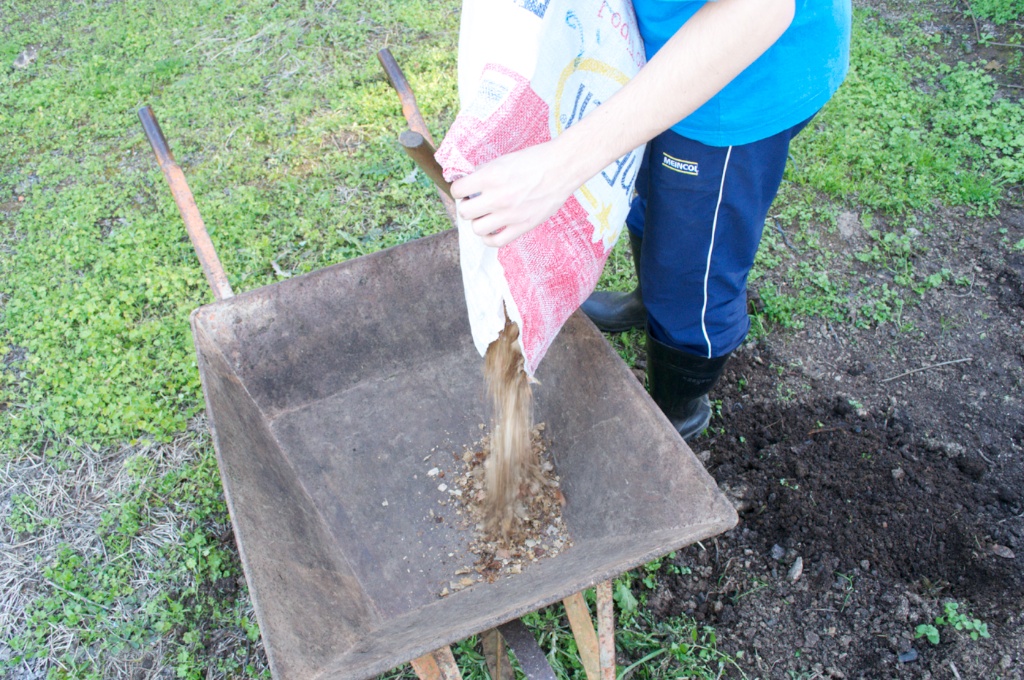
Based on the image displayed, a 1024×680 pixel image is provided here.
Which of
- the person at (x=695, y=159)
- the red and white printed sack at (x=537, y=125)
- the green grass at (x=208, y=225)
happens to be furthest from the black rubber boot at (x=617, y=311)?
the red and white printed sack at (x=537, y=125)

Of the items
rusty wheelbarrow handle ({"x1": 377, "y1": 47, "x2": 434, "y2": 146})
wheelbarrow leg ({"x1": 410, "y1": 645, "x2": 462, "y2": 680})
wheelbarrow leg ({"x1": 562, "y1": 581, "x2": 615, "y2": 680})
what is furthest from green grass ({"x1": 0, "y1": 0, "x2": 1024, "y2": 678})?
rusty wheelbarrow handle ({"x1": 377, "y1": 47, "x2": 434, "y2": 146})

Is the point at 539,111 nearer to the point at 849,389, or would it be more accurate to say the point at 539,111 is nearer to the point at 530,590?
the point at 530,590

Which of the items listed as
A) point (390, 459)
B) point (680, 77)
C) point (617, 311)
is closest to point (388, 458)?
point (390, 459)

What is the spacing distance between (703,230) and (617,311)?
98cm

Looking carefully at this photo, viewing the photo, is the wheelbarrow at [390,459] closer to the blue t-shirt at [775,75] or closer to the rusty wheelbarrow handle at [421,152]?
the rusty wheelbarrow handle at [421,152]

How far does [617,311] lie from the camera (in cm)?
258

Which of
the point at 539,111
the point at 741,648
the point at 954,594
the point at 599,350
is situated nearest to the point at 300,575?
the point at 599,350

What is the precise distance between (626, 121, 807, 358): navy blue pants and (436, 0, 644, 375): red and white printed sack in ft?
0.35

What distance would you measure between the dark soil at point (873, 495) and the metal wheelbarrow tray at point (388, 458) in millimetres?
629

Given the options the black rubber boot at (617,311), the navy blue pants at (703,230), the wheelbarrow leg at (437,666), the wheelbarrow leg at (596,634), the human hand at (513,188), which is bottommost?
the black rubber boot at (617,311)

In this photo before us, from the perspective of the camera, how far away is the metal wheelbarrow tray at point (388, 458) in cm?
130

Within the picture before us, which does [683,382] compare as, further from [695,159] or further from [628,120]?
[628,120]

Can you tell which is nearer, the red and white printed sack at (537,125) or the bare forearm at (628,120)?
the bare forearm at (628,120)

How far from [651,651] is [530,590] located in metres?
0.70
